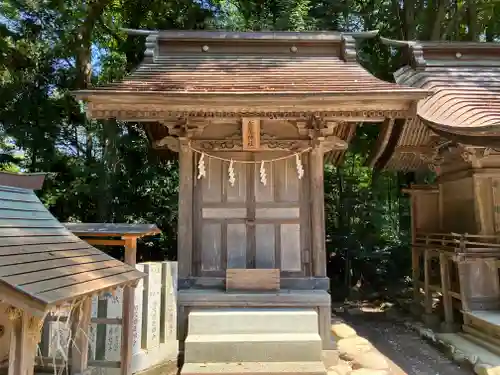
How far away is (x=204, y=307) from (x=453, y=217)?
634 centimetres

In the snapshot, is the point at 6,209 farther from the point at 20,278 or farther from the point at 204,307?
the point at 204,307

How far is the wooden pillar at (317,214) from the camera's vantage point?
21.1 ft

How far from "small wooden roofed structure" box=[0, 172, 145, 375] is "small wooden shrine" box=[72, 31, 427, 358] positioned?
79.6 inches

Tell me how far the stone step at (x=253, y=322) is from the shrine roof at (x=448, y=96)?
401 centimetres

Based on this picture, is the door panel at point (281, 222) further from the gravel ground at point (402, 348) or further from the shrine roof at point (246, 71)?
the gravel ground at point (402, 348)

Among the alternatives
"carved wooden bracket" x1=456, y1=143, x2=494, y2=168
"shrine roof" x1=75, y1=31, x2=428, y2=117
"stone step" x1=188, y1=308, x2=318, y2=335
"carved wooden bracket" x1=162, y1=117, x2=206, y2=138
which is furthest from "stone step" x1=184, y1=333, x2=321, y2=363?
"carved wooden bracket" x1=456, y1=143, x2=494, y2=168

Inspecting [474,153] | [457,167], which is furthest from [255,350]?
[457,167]

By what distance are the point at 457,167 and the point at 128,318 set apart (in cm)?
747

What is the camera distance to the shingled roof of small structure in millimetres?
2537

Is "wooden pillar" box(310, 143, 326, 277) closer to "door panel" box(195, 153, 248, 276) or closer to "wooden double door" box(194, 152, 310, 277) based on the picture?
"wooden double door" box(194, 152, 310, 277)

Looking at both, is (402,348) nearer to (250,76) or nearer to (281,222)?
(281,222)

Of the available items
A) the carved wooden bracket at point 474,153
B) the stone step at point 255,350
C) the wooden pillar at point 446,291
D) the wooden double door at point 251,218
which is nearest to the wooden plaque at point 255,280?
the wooden double door at point 251,218

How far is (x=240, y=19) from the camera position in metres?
14.6

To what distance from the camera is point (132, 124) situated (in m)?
12.7
